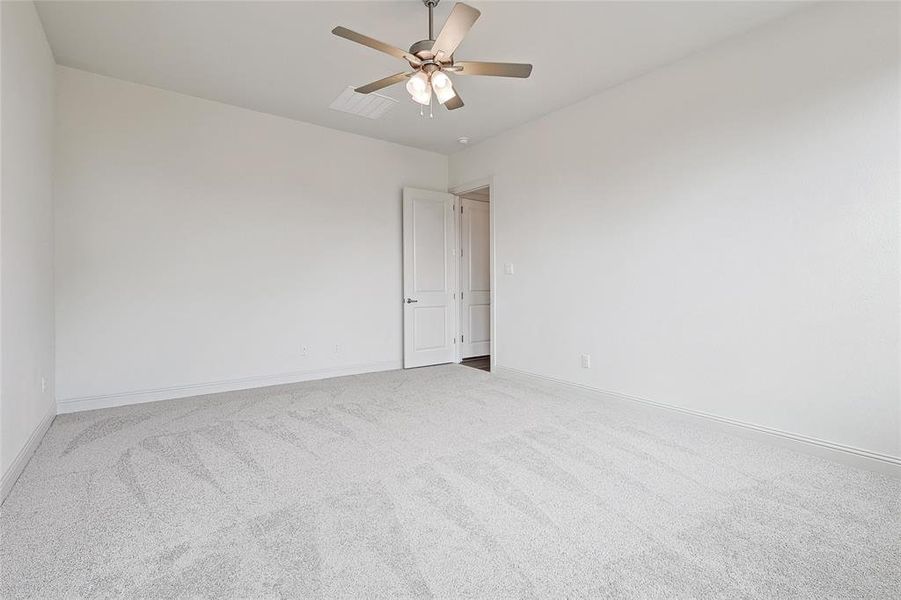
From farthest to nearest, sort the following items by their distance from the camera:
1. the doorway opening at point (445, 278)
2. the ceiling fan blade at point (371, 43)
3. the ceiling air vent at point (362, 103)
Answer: the doorway opening at point (445, 278) → the ceiling air vent at point (362, 103) → the ceiling fan blade at point (371, 43)

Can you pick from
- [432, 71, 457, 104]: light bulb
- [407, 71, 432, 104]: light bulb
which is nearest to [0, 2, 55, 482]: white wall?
[407, 71, 432, 104]: light bulb

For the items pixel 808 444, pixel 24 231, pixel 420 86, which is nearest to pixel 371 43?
pixel 420 86

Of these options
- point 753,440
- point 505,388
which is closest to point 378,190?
point 505,388

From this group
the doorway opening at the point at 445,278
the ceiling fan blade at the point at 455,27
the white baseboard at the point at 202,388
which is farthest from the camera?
the doorway opening at the point at 445,278

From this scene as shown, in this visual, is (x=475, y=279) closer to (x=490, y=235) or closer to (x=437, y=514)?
(x=490, y=235)

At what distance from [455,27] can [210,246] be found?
10.6ft

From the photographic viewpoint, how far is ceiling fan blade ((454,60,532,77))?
2.43m

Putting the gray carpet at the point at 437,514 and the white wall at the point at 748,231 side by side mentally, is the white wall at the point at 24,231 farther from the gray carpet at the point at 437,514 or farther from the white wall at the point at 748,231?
the white wall at the point at 748,231

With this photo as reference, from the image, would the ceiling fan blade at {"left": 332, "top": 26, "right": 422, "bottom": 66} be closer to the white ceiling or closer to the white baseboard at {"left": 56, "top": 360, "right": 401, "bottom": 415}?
the white ceiling

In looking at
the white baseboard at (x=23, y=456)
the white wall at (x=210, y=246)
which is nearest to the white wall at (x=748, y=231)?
the white wall at (x=210, y=246)

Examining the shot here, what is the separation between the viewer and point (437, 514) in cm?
192

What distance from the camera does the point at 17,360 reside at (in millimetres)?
2318

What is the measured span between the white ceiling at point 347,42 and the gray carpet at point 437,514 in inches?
112

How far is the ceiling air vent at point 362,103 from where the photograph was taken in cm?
392
